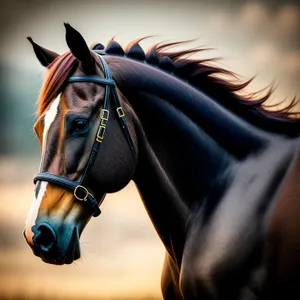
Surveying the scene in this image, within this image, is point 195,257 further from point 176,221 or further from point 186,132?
point 186,132

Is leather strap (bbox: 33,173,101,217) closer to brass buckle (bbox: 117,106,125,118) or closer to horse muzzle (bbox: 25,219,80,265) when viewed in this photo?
horse muzzle (bbox: 25,219,80,265)

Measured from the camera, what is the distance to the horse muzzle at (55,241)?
8.19ft

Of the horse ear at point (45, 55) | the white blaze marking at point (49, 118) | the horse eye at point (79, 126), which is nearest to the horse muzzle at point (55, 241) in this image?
the white blaze marking at point (49, 118)

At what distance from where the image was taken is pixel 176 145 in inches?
113

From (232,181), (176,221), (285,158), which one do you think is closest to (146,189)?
(176,221)

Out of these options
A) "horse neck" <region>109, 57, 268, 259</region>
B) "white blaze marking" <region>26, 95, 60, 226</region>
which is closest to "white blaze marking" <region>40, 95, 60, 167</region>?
"white blaze marking" <region>26, 95, 60, 226</region>

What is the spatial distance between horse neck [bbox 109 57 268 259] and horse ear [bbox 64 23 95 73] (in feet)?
0.47

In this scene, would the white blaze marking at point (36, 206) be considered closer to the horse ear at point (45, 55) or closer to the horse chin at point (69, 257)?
the horse chin at point (69, 257)

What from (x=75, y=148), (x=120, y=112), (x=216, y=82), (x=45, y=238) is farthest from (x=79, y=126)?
(x=216, y=82)

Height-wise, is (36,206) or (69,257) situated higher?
(36,206)

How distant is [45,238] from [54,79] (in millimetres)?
715

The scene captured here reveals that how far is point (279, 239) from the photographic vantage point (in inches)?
101

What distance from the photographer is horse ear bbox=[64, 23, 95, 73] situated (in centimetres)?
263

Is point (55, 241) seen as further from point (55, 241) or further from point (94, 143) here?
point (94, 143)
